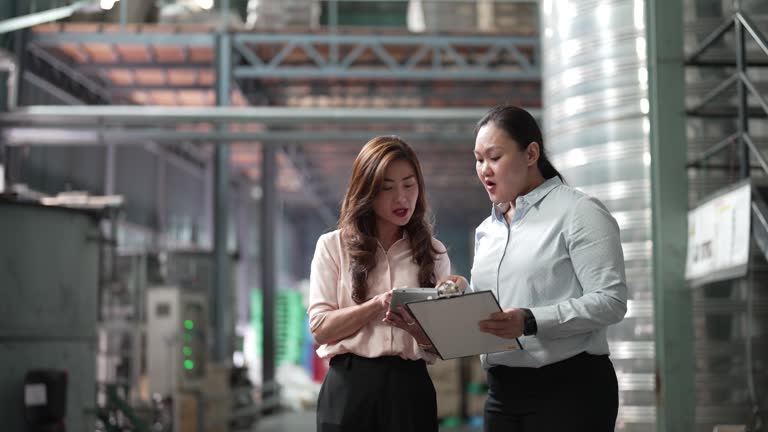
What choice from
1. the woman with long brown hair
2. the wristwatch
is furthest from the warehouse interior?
the wristwatch

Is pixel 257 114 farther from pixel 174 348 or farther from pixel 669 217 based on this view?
pixel 669 217

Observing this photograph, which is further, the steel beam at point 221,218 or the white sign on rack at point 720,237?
the steel beam at point 221,218

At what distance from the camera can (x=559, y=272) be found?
Result: 264 centimetres

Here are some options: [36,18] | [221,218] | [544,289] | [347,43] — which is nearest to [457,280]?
[544,289]

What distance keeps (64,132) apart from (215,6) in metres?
8.31

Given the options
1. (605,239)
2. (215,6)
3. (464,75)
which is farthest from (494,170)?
(215,6)

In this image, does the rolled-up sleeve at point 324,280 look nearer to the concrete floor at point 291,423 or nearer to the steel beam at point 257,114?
the steel beam at point 257,114

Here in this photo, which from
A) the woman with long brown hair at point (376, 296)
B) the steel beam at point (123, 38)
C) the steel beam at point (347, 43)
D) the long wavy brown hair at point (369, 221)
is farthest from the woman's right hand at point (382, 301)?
the steel beam at point (123, 38)

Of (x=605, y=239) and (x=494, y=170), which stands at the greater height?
(x=494, y=170)

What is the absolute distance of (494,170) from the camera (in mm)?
2738

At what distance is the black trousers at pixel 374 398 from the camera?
8.84 ft

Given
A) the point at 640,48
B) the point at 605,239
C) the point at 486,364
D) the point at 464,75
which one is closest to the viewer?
the point at 605,239

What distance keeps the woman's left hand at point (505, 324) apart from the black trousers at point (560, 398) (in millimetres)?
196

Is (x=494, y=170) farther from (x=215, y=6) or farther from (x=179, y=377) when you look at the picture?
(x=215, y=6)
